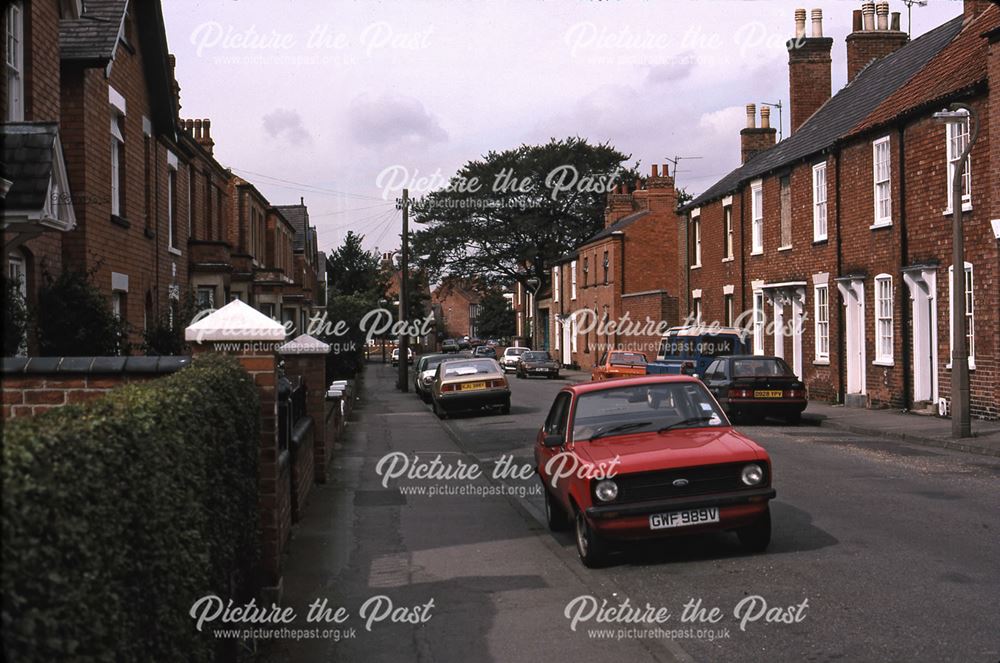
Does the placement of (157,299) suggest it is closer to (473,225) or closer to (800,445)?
(800,445)

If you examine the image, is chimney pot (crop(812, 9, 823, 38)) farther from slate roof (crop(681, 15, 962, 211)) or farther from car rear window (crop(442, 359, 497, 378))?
car rear window (crop(442, 359, 497, 378))

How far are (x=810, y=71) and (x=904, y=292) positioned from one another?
13.7 metres

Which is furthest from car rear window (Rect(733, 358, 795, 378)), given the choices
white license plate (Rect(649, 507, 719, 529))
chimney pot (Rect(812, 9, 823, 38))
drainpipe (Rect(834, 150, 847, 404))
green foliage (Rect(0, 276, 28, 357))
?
chimney pot (Rect(812, 9, 823, 38))

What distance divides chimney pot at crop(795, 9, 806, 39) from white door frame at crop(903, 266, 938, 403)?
14222 millimetres

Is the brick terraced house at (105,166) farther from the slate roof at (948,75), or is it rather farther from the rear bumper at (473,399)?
the slate roof at (948,75)

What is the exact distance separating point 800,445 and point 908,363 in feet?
23.6

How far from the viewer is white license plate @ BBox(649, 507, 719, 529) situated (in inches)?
312

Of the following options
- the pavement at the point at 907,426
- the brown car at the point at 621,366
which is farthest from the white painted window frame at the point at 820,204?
the brown car at the point at 621,366

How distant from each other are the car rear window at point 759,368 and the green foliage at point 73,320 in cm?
1394

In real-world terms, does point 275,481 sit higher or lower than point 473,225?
lower

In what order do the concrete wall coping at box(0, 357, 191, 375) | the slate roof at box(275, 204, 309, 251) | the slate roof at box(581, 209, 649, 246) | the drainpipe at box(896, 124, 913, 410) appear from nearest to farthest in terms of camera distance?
1. the concrete wall coping at box(0, 357, 191, 375)
2. the drainpipe at box(896, 124, 913, 410)
3. the slate roof at box(581, 209, 649, 246)
4. the slate roof at box(275, 204, 309, 251)

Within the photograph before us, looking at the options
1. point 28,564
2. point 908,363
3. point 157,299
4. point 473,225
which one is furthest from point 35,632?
point 473,225

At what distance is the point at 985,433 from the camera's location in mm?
17219

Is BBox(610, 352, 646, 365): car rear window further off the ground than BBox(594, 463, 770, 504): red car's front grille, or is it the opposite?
BBox(610, 352, 646, 365): car rear window
